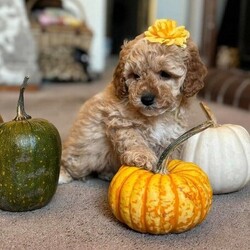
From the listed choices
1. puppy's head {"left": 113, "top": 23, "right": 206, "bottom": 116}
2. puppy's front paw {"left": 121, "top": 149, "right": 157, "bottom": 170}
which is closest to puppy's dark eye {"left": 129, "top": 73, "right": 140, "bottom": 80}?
puppy's head {"left": 113, "top": 23, "right": 206, "bottom": 116}

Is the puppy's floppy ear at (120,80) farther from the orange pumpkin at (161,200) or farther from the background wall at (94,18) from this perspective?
the background wall at (94,18)

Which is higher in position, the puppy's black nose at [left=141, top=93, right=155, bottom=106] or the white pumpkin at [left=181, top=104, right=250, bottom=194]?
the puppy's black nose at [left=141, top=93, right=155, bottom=106]

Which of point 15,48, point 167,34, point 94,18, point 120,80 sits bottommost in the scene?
point 15,48

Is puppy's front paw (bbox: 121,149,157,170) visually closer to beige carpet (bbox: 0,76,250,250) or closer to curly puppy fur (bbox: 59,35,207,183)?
curly puppy fur (bbox: 59,35,207,183)

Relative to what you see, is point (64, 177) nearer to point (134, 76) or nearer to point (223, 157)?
point (134, 76)

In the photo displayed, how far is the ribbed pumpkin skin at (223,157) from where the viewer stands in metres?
1.63

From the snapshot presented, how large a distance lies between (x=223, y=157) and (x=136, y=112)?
0.34m

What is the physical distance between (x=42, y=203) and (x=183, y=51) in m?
0.66

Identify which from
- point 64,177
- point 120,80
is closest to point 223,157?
point 120,80

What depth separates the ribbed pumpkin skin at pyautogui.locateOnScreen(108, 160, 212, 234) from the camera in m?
1.27

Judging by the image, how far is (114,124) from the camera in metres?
1.61

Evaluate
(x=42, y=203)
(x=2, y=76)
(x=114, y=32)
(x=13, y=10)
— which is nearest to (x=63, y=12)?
(x=13, y=10)

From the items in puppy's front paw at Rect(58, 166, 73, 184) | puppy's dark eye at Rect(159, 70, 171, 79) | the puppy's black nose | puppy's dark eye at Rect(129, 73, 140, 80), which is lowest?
puppy's front paw at Rect(58, 166, 73, 184)

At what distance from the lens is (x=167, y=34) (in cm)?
151
